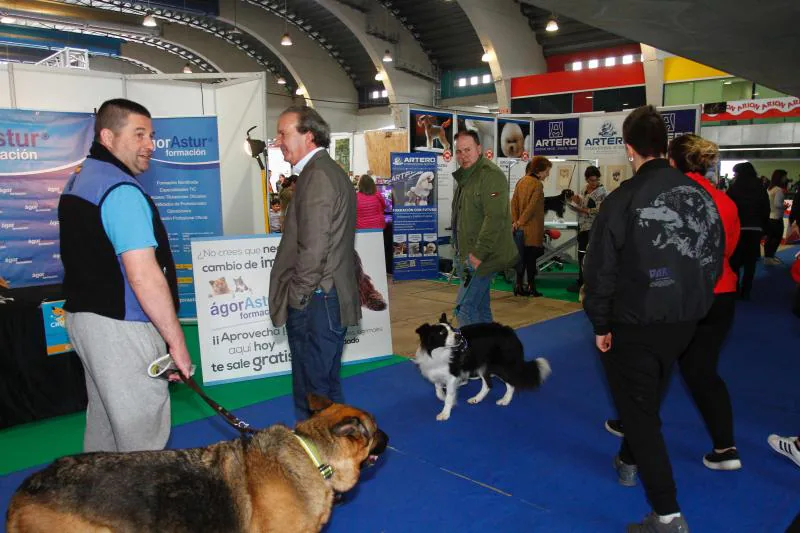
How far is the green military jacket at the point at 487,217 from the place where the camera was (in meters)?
4.10

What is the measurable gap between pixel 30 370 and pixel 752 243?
27.5 ft

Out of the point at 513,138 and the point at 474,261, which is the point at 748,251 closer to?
the point at 513,138

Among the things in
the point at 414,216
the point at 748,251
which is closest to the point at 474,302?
the point at 748,251

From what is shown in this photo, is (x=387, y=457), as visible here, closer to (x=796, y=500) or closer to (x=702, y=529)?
(x=702, y=529)

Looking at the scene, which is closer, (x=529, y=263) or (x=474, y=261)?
(x=474, y=261)

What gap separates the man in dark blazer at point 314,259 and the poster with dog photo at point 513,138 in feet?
29.5

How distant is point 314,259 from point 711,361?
217 centimetres

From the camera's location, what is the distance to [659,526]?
2281 millimetres

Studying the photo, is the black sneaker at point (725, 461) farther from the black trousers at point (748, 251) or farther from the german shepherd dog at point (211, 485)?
the black trousers at point (748, 251)

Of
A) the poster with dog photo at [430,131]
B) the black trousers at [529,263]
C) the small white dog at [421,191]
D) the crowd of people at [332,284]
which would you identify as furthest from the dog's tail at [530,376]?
the poster with dog photo at [430,131]

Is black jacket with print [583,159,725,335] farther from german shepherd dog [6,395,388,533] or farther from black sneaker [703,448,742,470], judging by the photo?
black sneaker [703,448,742,470]

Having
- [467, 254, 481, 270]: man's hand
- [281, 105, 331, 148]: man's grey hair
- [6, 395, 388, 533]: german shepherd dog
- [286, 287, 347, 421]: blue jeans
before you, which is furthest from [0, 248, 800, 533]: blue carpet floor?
[281, 105, 331, 148]: man's grey hair

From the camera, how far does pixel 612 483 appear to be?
2.92m

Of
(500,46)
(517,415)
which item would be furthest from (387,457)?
(500,46)
